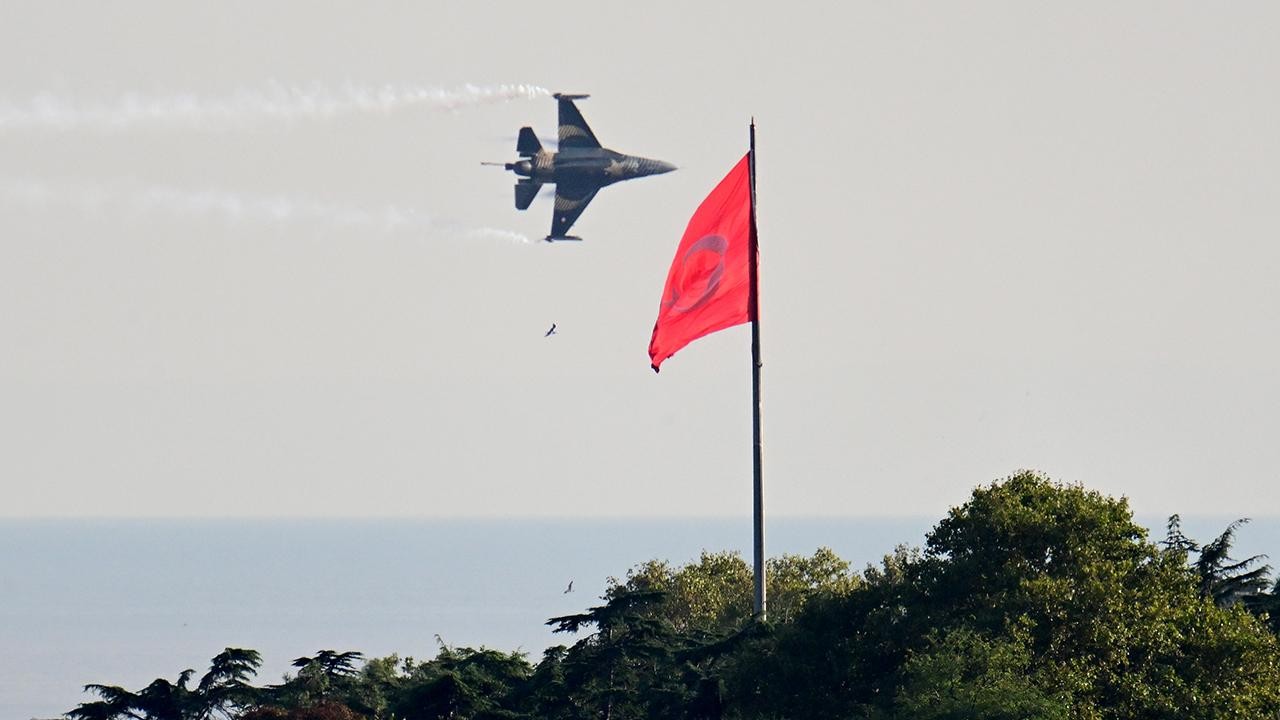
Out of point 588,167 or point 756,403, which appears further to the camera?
point 588,167

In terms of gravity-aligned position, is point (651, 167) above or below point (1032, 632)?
above

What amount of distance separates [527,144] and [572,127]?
769 cm

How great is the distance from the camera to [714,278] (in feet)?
209

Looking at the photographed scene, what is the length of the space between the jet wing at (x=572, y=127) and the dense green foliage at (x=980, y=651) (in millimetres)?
94334

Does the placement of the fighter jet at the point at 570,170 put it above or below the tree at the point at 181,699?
above

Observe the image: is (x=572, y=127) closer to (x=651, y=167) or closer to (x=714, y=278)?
(x=651, y=167)

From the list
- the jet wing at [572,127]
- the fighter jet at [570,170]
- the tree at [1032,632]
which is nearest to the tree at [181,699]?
the tree at [1032,632]

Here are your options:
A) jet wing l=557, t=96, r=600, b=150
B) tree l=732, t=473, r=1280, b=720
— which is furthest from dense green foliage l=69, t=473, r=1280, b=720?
jet wing l=557, t=96, r=600, b=150

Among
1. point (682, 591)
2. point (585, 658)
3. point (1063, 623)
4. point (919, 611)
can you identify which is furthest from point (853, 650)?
point (682, 591)

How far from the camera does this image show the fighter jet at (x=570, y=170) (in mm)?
153625

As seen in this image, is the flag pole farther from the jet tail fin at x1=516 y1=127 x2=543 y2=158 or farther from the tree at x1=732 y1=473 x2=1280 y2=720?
the jet tail fin at x1=516 y1=127 x2=543 y2=158

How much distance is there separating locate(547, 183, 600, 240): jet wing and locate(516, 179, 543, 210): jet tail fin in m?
2.39

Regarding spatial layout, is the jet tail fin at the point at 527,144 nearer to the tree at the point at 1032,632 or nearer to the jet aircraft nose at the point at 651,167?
the jet aircraft nose at the point at 651,167

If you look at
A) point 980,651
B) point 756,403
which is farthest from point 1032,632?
point 756,403
